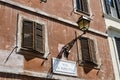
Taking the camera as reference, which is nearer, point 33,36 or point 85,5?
point 33,36

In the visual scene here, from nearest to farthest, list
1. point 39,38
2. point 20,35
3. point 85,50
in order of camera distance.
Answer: point 20,35, point 39,38, point 85,50

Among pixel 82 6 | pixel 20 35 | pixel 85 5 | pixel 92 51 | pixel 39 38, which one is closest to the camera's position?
pixel 20 35

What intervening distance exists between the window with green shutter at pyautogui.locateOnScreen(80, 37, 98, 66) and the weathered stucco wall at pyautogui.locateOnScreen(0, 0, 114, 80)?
277 millimetres

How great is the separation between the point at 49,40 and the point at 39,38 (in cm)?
48

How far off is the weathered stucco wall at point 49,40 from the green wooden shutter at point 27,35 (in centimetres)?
27

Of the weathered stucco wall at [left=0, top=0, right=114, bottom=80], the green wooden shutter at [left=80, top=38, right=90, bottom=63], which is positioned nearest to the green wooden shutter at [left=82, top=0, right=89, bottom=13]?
the weathered stucco wall at [left=0, top=0, right=114, bottom=80]

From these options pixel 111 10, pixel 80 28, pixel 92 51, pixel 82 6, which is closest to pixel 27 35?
pixel 80 28

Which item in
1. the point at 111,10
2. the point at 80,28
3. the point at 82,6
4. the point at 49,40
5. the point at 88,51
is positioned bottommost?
the point at 88,51

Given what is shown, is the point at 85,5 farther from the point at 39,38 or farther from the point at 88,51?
the point at 39,38

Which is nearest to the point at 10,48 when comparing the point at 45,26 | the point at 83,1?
the point at 45,26

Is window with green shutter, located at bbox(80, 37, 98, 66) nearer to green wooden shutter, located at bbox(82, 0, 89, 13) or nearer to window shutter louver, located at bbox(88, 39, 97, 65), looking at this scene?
window shutter louver, located at bbox(88, 39, 97, 65)

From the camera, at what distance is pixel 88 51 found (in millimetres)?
10750

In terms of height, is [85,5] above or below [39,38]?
above

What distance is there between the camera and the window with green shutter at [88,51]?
34.2 feet
